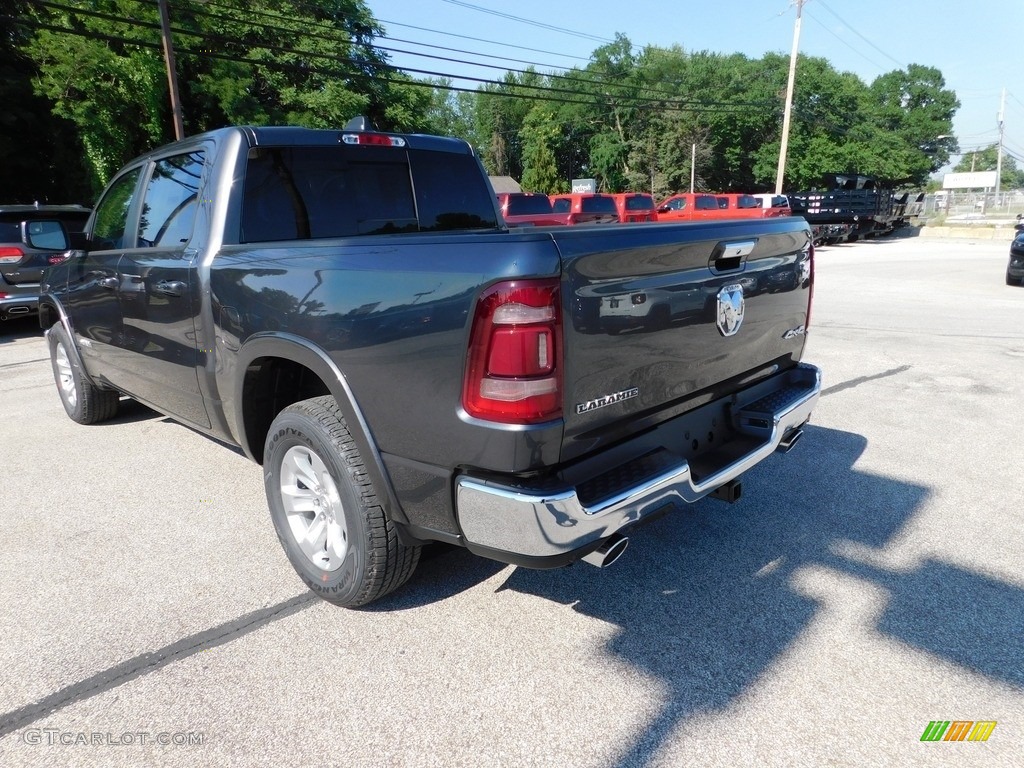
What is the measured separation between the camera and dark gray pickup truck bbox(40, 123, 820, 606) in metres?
2.10

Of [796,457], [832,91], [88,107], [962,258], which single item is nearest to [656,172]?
[832,91]

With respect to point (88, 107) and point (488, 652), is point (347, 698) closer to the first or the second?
point (488, 652)

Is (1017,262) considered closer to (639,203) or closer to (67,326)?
(639,203)

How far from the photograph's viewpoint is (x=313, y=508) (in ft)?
9.59

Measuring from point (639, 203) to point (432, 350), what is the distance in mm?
22042

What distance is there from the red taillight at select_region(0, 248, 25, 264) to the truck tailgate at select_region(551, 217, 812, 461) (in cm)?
958

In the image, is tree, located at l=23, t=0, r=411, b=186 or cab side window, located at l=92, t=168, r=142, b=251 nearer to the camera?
cab side window, located at l=92, t=168, r=142, b=251

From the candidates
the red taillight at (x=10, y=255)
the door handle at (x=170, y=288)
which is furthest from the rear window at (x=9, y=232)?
the door handle at (x=170, y=288)

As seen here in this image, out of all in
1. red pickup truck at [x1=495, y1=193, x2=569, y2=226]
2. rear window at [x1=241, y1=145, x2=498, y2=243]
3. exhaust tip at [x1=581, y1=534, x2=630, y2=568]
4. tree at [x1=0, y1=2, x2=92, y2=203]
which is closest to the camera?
exhaust tip at [x1=581, y1=534, x2=630, y2=568]

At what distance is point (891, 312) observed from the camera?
10.3 meters

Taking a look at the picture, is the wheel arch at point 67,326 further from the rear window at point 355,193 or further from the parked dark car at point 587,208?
the parked dark car at point 587,208

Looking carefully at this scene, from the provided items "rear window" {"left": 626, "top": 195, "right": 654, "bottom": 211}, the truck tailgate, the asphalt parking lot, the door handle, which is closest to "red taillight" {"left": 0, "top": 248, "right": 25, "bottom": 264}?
the asphalt parking lot

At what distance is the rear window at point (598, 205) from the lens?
65.9ft

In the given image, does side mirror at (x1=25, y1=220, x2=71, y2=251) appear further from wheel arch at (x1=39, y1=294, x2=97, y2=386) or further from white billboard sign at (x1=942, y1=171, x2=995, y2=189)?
white billboard sign at (x1=942, y1=171, x2=995, y2=189)
